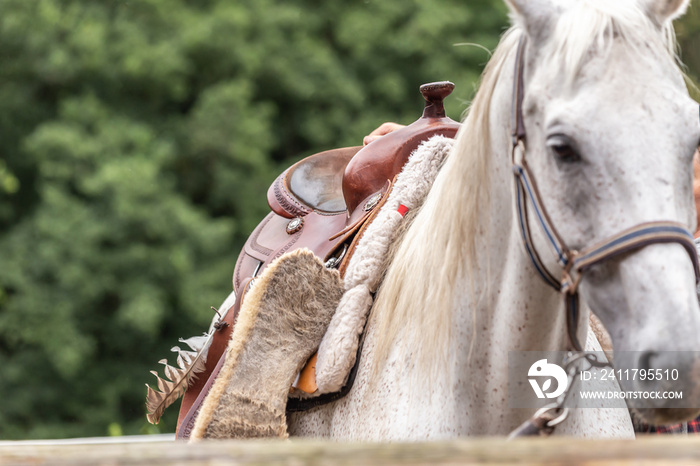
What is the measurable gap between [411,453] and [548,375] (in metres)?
0.68

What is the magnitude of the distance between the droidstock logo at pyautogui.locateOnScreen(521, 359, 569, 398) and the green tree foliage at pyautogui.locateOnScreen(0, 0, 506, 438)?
635 cm

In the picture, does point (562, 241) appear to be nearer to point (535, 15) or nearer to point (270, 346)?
point (535, 15)

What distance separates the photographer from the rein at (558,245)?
48.4 inches

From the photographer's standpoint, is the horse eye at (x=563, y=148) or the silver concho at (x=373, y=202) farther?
the silver concho at (x=373, y=202)

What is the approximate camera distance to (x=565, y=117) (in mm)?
1302

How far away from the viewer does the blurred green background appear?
765 cm

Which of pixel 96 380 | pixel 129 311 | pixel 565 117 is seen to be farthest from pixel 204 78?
pixel 565 117

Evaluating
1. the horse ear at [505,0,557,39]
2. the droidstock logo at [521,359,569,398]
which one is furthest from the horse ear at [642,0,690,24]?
the droidstock logo at [521,359,569,398]

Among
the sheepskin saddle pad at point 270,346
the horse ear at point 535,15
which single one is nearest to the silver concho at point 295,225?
the sheepskin saddle pad at point 270,346

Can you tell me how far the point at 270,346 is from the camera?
1.94 m

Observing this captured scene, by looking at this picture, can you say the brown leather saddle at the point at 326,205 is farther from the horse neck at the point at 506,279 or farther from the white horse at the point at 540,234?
the horse neck at the point at 506,279

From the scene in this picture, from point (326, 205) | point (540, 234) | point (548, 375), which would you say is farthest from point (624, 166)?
point (326, 205)

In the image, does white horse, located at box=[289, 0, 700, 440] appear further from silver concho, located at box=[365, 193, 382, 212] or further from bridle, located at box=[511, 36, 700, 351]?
silver concho, located at box=[365, 193, 382, 212]

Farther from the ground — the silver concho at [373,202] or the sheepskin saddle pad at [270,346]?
the silver concho at [373,202]
